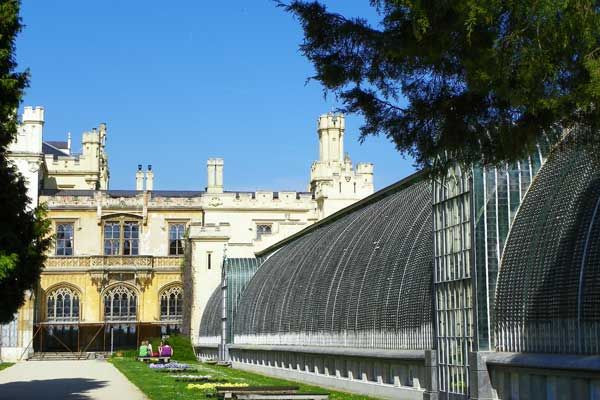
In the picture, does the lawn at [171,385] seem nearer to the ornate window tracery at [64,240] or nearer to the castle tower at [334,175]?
the castle tower at [334,175]

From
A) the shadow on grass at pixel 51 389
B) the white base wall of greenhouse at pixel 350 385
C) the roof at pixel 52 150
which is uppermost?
the roof at pixel 52 150

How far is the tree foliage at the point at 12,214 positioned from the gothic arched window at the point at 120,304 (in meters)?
46.5

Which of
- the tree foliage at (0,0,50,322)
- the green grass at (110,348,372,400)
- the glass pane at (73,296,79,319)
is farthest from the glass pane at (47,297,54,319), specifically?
the tree foliage at (0,0,50,322)

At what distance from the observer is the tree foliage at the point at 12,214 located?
17.6 metres

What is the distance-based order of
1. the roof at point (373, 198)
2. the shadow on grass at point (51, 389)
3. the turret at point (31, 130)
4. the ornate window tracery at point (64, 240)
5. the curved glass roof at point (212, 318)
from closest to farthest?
A: the shadow on grass at point (51, 389)
the roof at point (373, 198)
the curved glass roof at point (212, 318)
the turret at point (31, 130)
the ornate window tracery at point (64, 240)

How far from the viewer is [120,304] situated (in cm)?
6681

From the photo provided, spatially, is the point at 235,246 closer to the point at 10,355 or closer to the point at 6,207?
the point at 10,355

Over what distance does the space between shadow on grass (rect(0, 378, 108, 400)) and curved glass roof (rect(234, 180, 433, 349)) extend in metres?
6.47

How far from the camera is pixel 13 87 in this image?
17.7 m

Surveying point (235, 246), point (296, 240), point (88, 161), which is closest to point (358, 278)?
point (296, 240)

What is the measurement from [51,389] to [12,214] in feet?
34.1

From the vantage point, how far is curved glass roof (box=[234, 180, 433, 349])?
69.4ft

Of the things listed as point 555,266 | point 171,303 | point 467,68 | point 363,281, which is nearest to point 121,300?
point 171,303

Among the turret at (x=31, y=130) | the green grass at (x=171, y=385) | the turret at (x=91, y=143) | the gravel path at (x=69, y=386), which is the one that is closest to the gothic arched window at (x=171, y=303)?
the turret at (x=31, y=130)
